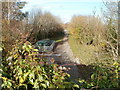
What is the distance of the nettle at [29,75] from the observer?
4.41ft

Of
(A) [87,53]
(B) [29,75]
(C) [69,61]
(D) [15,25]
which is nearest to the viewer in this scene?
(B) [29,75]

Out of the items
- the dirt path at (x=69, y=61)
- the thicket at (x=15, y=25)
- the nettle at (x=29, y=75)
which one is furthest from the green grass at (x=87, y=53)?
the nettle at (x=29, y=75)

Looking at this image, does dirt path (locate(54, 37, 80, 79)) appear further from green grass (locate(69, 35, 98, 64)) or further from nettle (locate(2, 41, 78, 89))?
green grass (locate(69, 35, 98, 64))

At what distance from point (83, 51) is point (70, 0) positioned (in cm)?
400

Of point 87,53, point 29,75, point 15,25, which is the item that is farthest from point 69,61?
point 29,75

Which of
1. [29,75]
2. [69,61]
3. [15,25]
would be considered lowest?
[69,61]

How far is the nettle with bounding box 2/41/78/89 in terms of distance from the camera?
52.9 inches

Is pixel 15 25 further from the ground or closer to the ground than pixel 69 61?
further from the ground

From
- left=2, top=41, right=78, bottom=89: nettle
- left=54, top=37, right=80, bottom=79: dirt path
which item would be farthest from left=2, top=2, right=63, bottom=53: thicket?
left=54, top=37, right=80, bottom=79: dirt path

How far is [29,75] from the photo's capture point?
4.47 ft

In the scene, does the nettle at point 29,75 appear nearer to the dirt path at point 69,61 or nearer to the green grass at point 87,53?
the dirt path at point 69,61

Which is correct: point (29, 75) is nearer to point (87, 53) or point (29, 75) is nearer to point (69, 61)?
point (87, 53)

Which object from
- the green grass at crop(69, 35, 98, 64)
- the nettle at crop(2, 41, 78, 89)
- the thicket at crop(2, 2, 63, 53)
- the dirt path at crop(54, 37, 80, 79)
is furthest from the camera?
the green grass at crop(69, 35, 98, 64)

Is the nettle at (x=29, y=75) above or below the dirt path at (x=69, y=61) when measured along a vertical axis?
above
